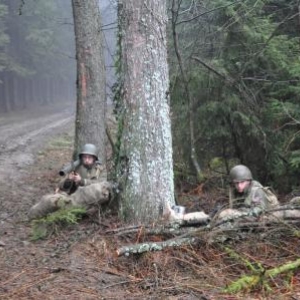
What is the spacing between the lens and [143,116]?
233 inches

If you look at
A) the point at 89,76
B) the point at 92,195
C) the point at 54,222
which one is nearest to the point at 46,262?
the point at 54,222

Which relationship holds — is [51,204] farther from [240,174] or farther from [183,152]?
[183,152]

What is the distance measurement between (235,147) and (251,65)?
71.6 inches

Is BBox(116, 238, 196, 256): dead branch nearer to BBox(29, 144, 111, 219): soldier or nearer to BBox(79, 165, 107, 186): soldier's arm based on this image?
BBox(29, 144, 111, 219): soldier

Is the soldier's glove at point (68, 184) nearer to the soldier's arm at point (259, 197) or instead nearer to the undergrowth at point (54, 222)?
the undergrowth at point (54, 222)

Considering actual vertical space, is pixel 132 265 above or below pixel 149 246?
below

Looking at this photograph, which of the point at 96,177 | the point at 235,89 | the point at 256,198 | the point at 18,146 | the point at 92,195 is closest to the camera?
the point at 92,195

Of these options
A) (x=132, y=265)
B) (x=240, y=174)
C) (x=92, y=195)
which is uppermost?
(x=240, y=174)

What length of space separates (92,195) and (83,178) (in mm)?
1344

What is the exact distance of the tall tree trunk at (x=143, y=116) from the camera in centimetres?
588

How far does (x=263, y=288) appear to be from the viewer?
13.9 ft

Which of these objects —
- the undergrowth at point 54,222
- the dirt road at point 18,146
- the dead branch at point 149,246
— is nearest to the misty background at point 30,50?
the dirt road at point 18,146

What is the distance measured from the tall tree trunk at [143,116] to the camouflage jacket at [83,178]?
1411mm

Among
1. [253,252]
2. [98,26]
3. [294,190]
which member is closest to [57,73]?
[98,26]
